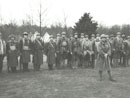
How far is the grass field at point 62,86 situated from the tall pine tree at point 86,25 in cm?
1313

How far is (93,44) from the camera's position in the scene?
49.6ft

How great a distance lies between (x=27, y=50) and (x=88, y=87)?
17.7 feet

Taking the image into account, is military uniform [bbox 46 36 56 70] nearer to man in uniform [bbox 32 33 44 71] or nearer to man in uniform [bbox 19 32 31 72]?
man in uniform [bbox 32 33 44 71]

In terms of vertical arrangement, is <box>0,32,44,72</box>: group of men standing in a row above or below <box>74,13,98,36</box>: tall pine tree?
below

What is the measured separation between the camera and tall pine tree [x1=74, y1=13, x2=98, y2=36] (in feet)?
82.1

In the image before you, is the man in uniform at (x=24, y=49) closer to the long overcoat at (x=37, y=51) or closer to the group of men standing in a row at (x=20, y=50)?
the group of men standing in a row at (x=20, y=50)

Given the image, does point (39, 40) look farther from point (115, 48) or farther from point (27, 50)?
point (115, 48)

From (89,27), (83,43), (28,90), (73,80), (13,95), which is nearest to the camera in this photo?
(13,95)

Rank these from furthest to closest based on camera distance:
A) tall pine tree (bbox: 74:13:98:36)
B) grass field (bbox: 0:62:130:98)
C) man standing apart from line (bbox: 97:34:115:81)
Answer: tall pine tree (bbox: 74:13:98:36) < man standing apart from line (bbox: 97:34:115:81) < grass field (bbox: 0:62:130:98)

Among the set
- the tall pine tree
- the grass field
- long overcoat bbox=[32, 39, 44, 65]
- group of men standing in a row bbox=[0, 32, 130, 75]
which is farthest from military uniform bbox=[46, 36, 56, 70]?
the tall pine tree

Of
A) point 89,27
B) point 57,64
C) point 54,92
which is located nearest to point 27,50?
point 57,64

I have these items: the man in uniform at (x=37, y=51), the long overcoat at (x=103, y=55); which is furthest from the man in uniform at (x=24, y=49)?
the long overcoat at (x=103, y=55)

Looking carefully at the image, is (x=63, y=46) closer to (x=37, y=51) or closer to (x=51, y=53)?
(x=51, y=53)

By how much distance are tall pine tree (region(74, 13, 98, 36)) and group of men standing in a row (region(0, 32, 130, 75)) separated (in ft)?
29.1
